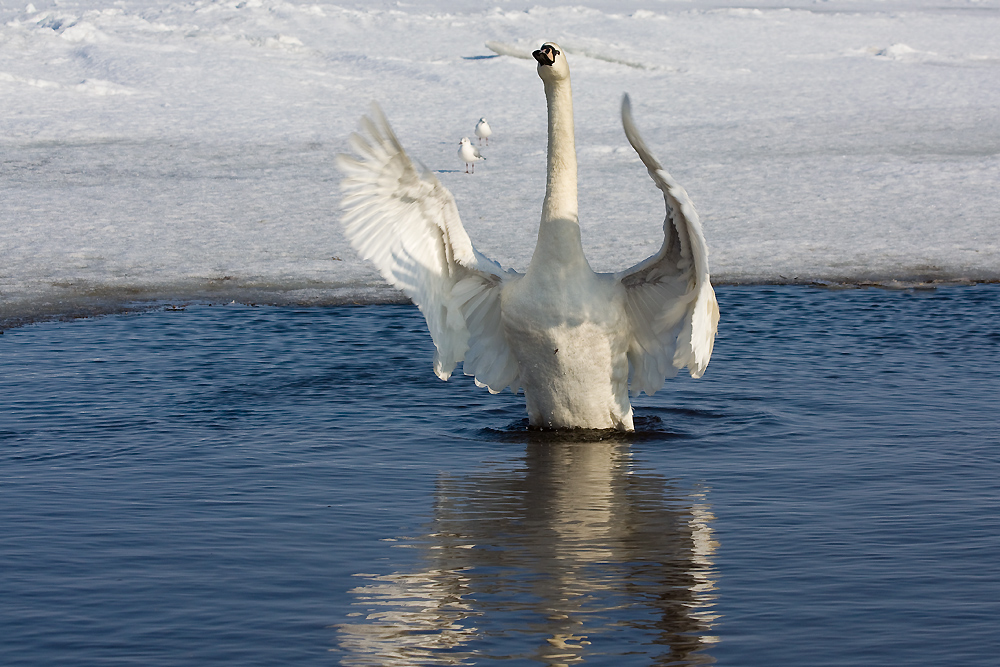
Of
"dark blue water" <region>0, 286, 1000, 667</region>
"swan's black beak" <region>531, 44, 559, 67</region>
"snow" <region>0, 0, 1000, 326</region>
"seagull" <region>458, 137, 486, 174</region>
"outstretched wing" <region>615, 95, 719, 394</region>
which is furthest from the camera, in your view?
"seagull" <region>458, 137, 486, 174</region>

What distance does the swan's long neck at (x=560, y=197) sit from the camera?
6.62 metres

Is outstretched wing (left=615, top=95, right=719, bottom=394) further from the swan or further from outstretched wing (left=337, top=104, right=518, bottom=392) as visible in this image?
outstretched wing (left=337, top=104, right=518, bottom=392)

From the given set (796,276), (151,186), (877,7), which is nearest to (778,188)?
(796,276)

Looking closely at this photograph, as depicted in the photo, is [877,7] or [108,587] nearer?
[108,587]

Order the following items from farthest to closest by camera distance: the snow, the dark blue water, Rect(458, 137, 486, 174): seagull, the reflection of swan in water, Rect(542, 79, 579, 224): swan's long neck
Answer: Rect(458, 137, 486, 174): seagull < the snow < Rect(542, 79, 579, 224): swan's long neck < the dark blue water < the reflection of swan in water

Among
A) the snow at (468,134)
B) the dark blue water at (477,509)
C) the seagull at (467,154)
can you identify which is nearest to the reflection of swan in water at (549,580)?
the dark blue water at (477,509)

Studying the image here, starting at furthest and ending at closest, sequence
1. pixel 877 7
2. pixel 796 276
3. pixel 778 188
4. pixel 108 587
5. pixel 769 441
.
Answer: pixel 877 7 → pixel 778 188 → pixel 796 276 → pixel 769 441 → pixel 108 587

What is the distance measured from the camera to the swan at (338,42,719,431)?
6625mm

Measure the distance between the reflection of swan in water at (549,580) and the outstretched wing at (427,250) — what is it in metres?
1.23

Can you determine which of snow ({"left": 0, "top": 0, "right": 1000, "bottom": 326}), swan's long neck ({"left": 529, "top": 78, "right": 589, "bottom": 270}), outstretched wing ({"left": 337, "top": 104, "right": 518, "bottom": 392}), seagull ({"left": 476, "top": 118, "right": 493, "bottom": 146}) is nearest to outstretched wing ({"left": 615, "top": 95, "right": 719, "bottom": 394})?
swan's long neck ({"left": 529, "top": 78, "right": 589, "bottom": 270})

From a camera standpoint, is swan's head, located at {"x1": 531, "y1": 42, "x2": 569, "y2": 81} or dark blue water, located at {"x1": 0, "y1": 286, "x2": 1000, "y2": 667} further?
swan's head, located at {"x1": 531, "y1": 42, "x2": 569, "y2": 81}

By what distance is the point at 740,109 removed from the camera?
71.6 feet

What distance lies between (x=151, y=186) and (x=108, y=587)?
12.2 m

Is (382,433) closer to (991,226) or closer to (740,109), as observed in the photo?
(991,226)
